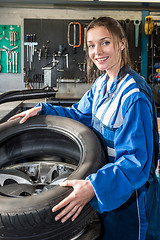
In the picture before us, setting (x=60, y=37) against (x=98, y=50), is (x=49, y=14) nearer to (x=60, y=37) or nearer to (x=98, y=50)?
(x=60, y=37)

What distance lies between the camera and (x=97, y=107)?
1316mm

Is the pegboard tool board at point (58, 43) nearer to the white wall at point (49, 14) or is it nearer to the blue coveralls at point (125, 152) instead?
the white wall at point (49, 14)

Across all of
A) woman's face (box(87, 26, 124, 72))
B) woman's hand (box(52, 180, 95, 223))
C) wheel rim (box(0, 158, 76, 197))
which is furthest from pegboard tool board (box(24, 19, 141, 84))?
woman's hand (box(52, 180, 95, 223))

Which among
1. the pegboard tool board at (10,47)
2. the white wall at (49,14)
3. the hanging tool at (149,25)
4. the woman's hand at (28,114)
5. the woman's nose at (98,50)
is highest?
the white wall at (49,14)

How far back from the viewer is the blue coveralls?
0.92 meters

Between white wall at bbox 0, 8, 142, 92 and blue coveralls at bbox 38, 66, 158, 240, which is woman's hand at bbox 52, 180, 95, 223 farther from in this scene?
white wall at bbox 0, 8, 142, 92

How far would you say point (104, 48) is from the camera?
119 centimetres

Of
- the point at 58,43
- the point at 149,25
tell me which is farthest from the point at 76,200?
the point at 149,25

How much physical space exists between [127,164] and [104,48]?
21.5 inches

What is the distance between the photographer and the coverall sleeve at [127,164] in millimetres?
911

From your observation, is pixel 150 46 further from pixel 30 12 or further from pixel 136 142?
pixel 136 142

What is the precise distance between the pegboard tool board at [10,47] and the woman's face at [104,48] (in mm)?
4538

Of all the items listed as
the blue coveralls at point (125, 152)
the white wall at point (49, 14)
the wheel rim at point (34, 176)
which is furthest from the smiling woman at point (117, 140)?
the white wall at point (49, 14)

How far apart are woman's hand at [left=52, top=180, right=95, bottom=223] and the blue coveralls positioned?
1.1 inches
